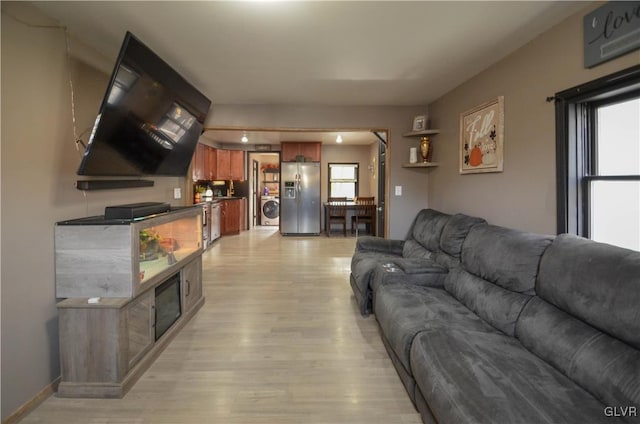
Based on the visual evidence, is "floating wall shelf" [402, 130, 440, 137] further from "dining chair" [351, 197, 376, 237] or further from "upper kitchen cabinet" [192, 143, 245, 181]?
"upper kitchen cabinet" [192, 143, 245, 181]

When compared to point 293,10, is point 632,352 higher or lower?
lower

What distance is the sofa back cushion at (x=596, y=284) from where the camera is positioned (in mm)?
1285

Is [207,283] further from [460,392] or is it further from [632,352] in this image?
[632,352]

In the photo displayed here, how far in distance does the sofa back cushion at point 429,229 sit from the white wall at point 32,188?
3.01m

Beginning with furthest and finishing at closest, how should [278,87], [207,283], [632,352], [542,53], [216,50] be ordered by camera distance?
[207,283], [278,87], [216,50], [542,53], [632,352]

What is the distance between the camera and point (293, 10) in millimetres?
1995

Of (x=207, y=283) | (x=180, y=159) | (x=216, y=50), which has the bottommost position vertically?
(x=207, y=283)

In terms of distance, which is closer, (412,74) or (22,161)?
(22,161)

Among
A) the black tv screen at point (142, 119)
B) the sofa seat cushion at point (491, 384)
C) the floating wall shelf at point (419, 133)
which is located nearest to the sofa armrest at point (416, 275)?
the sofa seat cushion at point (491, 384)

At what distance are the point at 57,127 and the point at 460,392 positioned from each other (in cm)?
267

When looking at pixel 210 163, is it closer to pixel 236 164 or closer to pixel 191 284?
pixel 236 164

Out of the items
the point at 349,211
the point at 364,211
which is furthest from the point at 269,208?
the point at 364,211

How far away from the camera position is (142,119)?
2.29 m

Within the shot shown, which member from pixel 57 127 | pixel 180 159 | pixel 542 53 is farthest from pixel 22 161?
pixel 542 53
